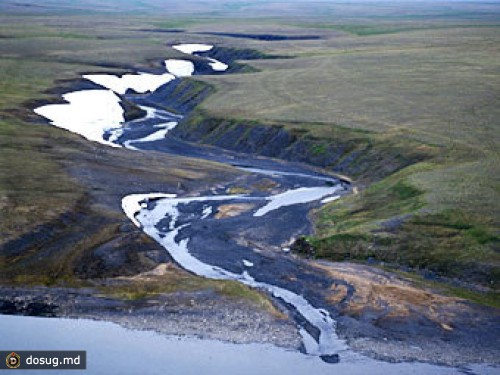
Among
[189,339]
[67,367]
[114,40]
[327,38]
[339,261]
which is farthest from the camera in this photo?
[327,38]

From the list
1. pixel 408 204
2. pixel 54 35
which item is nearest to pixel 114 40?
pixel 54 35

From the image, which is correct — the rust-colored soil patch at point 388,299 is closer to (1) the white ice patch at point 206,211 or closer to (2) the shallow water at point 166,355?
(2) the shallow water at point 166,355

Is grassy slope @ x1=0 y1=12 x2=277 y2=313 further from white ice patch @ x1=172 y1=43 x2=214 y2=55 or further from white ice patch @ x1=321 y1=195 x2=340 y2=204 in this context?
white ice patch @ x1=172 y1=43 x2=214 y2=55

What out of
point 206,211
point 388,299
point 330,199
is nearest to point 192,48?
point 330,199

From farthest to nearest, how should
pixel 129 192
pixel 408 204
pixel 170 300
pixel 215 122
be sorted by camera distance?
pixel 215 122
pixel 129 192
pixel 408 204
pixel 170 300

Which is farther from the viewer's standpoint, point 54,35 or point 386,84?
point 54,35

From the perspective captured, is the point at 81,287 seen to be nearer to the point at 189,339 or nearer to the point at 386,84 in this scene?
the point at 189,339

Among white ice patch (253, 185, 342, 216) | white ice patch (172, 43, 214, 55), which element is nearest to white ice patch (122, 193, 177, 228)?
white ice patch (253, 185, 342, 216)

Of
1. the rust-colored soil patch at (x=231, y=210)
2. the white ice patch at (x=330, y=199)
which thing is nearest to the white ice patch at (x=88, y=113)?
the rust-colored soil patch at (x=231, y=210)
